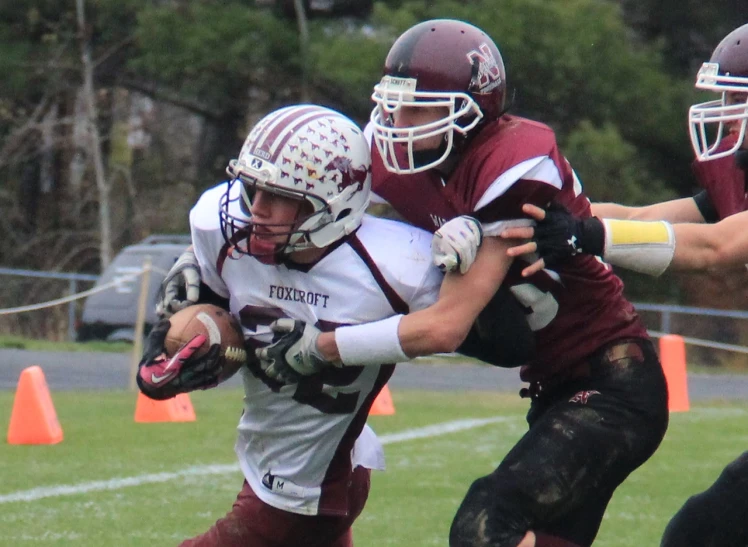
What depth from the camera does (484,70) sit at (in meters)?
3.39

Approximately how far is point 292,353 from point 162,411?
18.4ft

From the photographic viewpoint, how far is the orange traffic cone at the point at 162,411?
860cm

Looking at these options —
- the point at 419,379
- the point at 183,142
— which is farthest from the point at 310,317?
the point at 183,142

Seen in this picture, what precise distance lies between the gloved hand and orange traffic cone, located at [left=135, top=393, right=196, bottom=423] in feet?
17.9

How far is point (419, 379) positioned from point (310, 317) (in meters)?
10.2

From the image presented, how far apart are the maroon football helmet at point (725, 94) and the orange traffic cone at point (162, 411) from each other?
17.5 feet

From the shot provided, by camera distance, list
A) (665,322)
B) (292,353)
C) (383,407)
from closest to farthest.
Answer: (292,353) < (383,407) < (665,322)

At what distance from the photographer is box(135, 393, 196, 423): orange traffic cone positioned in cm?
860

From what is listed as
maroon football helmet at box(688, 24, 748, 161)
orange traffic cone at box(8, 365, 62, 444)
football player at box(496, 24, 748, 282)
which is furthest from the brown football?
orange traffic cone at box(8, 365, 62, 444)

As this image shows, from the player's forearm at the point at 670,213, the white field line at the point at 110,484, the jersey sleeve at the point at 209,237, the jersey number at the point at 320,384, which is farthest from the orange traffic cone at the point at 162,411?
the jersey number at the point at 320,384

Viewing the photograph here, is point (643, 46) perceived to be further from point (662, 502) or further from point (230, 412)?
point (662, 502)

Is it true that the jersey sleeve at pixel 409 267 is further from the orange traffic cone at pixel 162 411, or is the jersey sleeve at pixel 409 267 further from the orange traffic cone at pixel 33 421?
the orange traffic cone at pixel 162 411

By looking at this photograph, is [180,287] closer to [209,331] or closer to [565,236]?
[209,331]

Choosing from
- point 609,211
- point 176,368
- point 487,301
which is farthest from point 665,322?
point 176,368
